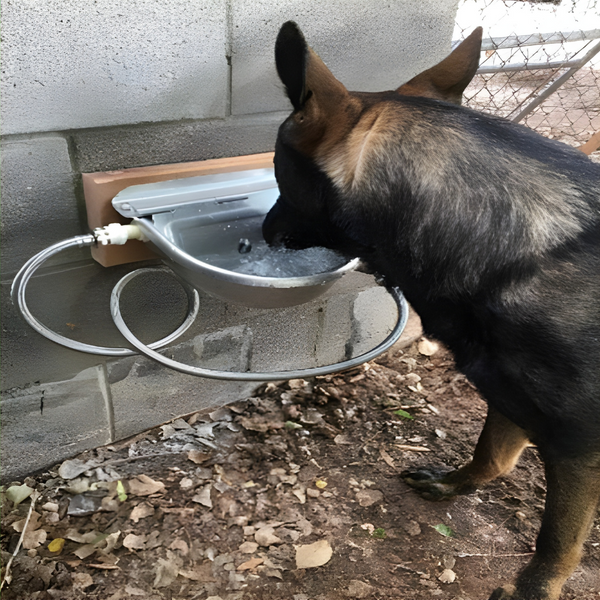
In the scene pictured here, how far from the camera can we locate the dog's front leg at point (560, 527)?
170 centimetres

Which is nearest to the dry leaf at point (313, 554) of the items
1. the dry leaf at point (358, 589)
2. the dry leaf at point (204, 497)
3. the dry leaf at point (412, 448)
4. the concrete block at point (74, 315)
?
the dry leaf at point (358, 589)

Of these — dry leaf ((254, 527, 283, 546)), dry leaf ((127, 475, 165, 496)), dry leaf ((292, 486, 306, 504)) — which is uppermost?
dry leaf ((127, 475, 165, 496))

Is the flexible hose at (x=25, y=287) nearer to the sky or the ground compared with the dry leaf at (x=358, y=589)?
nearer to the sky

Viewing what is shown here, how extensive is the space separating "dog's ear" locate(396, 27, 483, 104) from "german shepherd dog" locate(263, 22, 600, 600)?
27 centimetres

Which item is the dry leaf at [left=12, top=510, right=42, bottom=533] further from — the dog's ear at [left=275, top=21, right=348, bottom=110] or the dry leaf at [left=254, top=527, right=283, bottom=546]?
the dog's ear at [left=275, top=21, right=348, bottom=110]

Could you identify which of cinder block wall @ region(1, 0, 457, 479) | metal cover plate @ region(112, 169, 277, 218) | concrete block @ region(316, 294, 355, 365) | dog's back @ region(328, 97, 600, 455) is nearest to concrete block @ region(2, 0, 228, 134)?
cinder block wall @ region(1, 0, 457, 479)

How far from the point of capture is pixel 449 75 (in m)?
1.98

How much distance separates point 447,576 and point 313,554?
55 cm

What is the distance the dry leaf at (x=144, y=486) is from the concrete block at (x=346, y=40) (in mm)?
1697

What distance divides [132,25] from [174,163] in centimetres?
54

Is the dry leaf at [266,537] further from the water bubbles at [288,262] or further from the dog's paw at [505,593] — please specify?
the water bubbles at [288,262]

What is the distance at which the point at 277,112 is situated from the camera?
250cm

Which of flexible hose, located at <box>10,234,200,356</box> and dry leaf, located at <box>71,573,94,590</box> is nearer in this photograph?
flexible hose, located at <box>10,234,200,356</box>

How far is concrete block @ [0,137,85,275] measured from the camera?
75.4 inches
